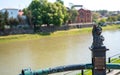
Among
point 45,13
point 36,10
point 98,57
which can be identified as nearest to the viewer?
point 98,57

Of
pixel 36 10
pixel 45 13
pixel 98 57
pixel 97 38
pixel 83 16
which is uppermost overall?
pixel 97 38

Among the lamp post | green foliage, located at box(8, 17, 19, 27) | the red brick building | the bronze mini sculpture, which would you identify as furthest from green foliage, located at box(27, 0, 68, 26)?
the lamp post

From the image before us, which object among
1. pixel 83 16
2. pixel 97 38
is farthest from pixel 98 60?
pixel 83 16

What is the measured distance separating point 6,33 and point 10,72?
34.9m

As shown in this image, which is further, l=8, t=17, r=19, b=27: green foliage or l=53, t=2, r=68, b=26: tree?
l=53, t=2, r=68, b=26: tree

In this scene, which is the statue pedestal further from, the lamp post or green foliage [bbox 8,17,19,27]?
green foliage [bbox 8,17,19,27]

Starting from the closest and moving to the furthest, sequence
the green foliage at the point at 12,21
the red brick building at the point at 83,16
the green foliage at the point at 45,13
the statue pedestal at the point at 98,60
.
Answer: the statue pedestal at the point at 98,60 → the green foliage at the point at 12,21 → the green foliage at the point at 45,13 → the red brick building at the point at 83,16

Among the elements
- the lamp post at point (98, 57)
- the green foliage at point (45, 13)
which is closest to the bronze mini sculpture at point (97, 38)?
the lamp post at point (98, 57)

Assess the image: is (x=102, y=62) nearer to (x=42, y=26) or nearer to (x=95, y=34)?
(x=95, y=34)

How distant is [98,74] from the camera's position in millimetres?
7410

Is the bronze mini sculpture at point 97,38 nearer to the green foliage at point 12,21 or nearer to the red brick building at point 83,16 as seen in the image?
the green foliage at point 12,21

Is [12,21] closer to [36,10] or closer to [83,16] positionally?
[36,10]

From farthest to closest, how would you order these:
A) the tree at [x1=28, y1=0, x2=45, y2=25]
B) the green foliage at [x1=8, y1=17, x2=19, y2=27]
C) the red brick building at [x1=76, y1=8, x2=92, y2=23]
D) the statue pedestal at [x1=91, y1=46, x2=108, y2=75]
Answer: the red brick building at [x1=76, y1=8, x2=92, y2=23] < the tree at [x1=28, y1=0, x2=45, y2=25] < the green foliage at [x1=8, y1=17, x2=19, y2=27] < the statue pedestal at [x1=91, y1=46, x2=108, y2=75]

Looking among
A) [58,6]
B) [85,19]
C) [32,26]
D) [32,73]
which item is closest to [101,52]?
[32,73]
